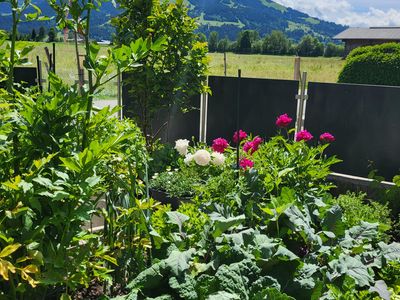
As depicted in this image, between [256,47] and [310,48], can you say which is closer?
[256,47]

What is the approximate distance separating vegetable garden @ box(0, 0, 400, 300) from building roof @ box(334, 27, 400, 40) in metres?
55.2

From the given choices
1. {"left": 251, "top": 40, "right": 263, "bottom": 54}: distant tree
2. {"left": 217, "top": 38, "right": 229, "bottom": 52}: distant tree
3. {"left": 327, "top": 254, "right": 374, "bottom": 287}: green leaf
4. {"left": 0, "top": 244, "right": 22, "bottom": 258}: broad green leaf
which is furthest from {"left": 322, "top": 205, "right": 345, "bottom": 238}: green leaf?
{"left": 251, "top": 40, "right": 263, "bottom": 54}: distant tree

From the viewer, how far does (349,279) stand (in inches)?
85.0

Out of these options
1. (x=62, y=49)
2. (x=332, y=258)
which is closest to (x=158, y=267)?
(x=332, y=258)

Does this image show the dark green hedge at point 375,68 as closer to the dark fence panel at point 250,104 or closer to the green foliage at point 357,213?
the dark fence panel at point 250,104

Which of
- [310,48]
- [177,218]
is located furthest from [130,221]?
[310,48]

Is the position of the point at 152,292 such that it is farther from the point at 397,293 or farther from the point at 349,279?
the point at 397,293

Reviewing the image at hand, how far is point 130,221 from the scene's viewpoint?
6.90ft

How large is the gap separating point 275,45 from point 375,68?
247 ft

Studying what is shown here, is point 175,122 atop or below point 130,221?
below

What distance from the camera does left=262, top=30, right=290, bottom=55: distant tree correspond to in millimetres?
82188

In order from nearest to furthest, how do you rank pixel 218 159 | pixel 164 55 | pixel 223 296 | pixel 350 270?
pixel 223 296
pixel 350 270
pixel 218 159
pixel 164 55

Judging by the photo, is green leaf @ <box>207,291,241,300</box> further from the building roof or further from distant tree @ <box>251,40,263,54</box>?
distant tree @ <box>251,40,263,54</box>

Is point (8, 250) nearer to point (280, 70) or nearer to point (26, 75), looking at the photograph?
point (26, 75)
